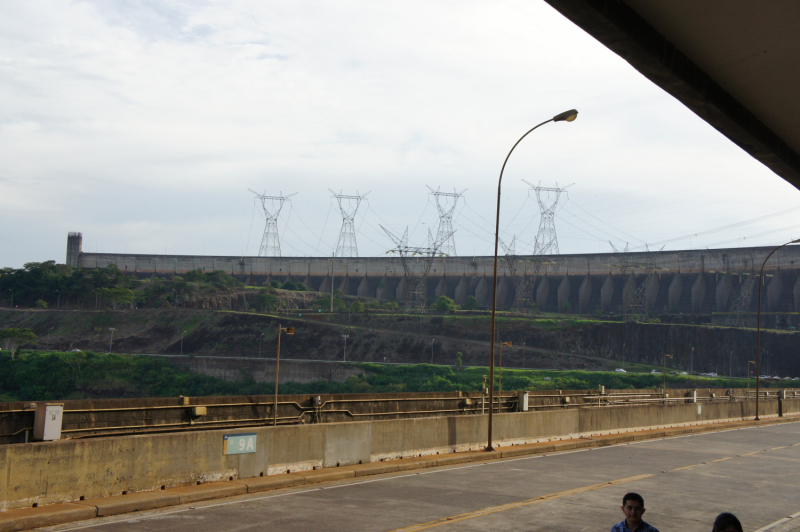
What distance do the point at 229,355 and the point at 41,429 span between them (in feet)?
406

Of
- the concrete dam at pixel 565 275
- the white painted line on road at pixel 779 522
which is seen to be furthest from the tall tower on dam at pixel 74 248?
the white painted line on road at pixel 779 522

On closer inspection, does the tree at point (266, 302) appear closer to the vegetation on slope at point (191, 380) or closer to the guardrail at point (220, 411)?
the vegetation on slope at point (191, 380)

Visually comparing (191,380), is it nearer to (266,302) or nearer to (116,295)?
(116,295)

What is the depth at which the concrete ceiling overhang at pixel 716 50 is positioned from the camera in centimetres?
670

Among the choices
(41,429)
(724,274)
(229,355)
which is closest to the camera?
(41,429)

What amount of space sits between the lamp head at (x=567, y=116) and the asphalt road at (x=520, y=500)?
10081 mm

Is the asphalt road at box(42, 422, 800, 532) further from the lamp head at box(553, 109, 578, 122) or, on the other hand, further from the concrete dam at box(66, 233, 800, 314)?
the concrete dam at box(66, 233, 800, 314)

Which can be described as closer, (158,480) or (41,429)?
(41,429)

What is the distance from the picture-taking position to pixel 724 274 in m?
147

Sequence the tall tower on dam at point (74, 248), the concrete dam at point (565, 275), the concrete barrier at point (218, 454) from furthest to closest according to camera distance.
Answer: the tall tower on dam at point (74, 248) < the concrete dam at point (565, 275) < the concrete barrier at point (218, 454)

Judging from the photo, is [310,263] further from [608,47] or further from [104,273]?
[608,47]

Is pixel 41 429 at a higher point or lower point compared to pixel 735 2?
lower

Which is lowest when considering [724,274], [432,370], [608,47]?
[432,370]

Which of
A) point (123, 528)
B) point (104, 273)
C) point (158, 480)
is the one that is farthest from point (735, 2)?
point (104, 273)
